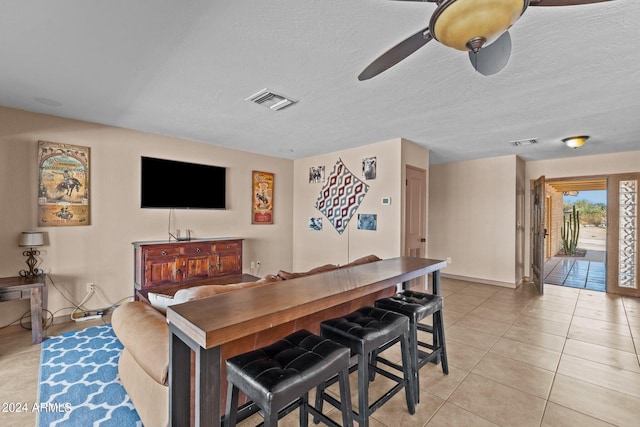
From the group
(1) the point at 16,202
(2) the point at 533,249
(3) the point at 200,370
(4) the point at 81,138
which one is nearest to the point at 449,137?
(2) the point at 533,249

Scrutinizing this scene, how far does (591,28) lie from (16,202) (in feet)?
17.2

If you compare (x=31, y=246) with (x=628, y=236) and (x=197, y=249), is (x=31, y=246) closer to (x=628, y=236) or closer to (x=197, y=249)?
(x=197, y=249)

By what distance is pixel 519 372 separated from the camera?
2338 mm

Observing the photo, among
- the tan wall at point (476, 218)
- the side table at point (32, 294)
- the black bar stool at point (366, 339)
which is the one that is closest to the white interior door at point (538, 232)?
the tan wall at point (476, 218)

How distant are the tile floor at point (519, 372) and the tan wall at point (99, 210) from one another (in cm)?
67

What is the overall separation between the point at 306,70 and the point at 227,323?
1.92 m

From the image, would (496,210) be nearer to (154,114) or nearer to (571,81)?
(571,81)

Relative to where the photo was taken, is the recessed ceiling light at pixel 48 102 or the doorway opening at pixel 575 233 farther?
the doorway opening at pixel 575 233

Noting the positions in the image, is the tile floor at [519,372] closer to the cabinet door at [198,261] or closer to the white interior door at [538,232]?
the white interior door at [538,232]

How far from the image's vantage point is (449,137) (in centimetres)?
408

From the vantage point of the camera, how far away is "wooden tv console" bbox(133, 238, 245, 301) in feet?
11.5

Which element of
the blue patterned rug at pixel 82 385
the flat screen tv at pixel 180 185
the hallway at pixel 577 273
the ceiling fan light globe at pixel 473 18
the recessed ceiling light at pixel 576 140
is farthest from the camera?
the hallway at pixel 577 273

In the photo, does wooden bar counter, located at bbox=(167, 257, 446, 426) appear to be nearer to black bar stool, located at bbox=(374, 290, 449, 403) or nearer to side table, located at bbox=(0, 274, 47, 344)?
black bar stool, located at bbox=(374, 290, 449, 403)

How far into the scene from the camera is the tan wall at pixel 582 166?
4.76 metres
